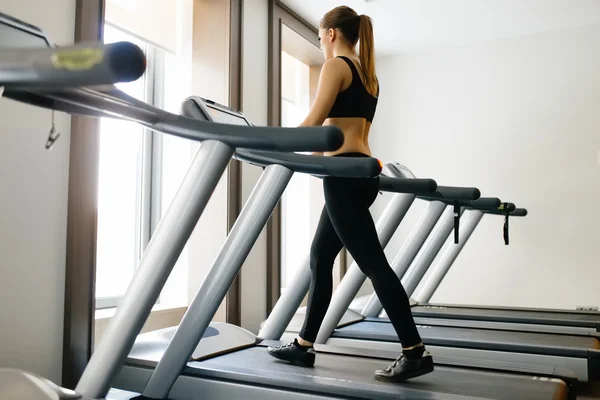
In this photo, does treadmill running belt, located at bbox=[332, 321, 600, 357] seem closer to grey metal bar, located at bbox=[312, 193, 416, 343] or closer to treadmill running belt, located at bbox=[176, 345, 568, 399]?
grey metal bar, located at bbox=[312, 193, 416, 343]

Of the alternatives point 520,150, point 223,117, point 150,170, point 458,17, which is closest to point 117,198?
point 150,170

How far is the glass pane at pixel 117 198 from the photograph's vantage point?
3.56m

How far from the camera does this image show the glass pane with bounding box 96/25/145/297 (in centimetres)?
356

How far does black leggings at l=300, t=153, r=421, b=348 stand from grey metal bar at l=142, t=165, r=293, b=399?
0.74 ft

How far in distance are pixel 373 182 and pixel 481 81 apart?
144 inches

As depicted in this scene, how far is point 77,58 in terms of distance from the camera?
85 cm

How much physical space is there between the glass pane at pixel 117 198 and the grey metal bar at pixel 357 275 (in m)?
1.32

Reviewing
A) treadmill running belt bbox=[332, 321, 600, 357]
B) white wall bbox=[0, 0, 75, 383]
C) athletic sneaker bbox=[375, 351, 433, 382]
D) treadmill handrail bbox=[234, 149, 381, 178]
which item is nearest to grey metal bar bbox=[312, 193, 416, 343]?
treadmill running belt bbox=[332, 321, 600, 357]

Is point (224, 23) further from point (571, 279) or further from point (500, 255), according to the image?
point (571, 279)

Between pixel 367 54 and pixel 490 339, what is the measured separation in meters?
1.87

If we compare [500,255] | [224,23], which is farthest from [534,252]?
[224,23]

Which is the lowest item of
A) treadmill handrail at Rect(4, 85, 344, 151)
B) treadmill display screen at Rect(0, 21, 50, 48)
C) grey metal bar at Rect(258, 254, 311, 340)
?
grey metal bar at Rect(258, 254, 311, 340)

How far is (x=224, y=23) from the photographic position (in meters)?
3.88

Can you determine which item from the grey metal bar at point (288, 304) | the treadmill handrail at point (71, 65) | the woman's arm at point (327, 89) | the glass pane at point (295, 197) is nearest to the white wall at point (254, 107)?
the grey metal bar at point (288, 304)
